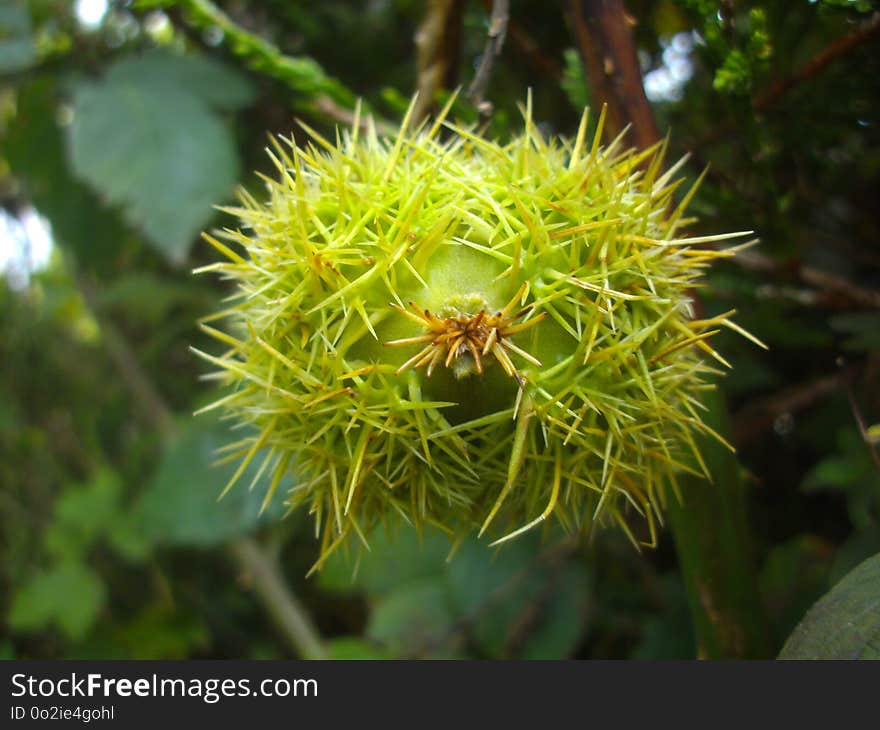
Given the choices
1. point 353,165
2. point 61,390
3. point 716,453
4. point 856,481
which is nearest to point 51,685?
point 353,165

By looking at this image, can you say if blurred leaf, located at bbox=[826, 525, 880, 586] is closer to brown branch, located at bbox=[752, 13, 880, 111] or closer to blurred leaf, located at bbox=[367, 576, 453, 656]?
brown branch, located at bbox=[752, 13, 880, 111]

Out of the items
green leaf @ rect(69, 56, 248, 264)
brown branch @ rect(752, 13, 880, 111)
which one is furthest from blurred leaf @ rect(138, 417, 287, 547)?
brown branch @ rect(752, 13, 880, 111)

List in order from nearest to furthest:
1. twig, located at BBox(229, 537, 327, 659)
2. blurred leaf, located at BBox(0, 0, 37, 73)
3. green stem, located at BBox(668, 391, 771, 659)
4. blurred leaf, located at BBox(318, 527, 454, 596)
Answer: green stem, located at BBox(668, 391, 771, 659) → blurred leaf, located at BBox(318, 527, 454, 596) → blurred leaf, located at BBox(0, 0, 37, 73) → twig, located at BBox(229, 537, 327, 659)

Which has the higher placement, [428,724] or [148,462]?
[428,724]

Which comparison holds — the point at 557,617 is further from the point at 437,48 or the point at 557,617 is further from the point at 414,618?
the point at 437,48

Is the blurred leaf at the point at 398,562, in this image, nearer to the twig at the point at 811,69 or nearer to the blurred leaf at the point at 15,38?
the twig at the point at 811,69

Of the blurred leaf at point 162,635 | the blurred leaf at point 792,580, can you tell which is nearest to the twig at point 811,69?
the blurred leaf at point 792,580

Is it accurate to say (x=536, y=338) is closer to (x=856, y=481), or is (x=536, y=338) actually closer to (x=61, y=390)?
(x=856, y=481)
